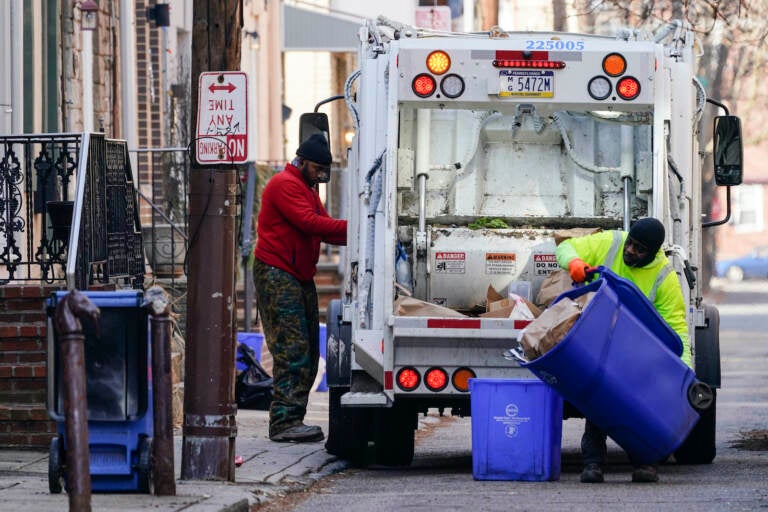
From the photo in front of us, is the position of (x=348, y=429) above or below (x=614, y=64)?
below

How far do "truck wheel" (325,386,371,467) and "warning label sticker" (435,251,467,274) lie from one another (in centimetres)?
92

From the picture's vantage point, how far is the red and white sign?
60.2 feet

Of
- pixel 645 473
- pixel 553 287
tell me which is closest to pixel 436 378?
pixel 553 287

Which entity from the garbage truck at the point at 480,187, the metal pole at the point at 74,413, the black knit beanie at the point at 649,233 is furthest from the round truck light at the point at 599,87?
the metal pole at the point at 74,413

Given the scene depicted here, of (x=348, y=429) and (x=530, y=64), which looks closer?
(x=530, y=64)

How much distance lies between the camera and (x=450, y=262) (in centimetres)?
988

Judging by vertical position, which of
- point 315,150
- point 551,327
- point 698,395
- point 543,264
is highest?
point 315,150

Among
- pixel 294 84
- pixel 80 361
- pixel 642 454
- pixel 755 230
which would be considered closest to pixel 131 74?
pixel 642 454

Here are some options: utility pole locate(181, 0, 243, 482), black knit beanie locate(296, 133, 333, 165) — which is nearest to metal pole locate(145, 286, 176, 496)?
utility pole locate(181, 0, 243, 482)

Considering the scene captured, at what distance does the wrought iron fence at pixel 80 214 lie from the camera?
10.1m

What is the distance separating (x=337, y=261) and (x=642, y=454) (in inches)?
Answer: 461

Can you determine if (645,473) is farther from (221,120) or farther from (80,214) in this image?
(80,214)

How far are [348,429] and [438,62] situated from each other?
221cm

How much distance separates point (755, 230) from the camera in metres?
64.6
